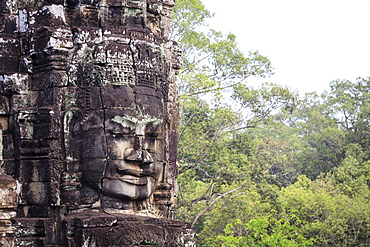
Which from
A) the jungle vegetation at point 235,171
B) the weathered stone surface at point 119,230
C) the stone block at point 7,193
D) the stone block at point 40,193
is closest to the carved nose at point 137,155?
the weathered stone surface at point 119,230

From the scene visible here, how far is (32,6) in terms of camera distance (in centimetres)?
998

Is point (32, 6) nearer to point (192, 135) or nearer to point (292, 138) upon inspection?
point (192, 135)

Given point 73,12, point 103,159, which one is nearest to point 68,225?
point 103,159

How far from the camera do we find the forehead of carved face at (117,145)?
9.52m

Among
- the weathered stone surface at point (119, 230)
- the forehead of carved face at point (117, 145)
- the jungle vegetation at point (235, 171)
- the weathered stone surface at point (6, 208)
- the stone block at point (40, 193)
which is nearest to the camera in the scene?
the weathered stone surface at point (6, 208)

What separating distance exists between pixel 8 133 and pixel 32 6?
5.40 feet

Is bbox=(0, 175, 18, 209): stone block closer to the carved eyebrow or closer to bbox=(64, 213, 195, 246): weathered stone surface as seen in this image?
bbox=(64, 213, 195, 246): weathered stone surface

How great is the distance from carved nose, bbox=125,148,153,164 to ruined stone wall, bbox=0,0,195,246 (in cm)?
1

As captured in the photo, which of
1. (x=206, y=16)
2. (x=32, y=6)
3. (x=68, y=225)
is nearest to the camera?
(x=68, y=225)

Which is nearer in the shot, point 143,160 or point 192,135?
point 143,160

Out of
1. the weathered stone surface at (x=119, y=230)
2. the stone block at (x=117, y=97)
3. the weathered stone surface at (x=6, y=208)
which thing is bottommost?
the weathered stone surface at (x=119, y=230)

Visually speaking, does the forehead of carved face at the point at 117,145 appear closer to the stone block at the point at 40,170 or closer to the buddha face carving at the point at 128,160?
the buddha face carving at the point at 128,160

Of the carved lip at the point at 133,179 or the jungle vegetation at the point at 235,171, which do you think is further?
the jungle vegetation at the point at 235,171

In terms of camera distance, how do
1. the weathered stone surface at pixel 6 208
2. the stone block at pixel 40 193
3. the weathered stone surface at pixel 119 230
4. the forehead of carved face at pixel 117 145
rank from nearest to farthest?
1. the weathered stone surface at pixel 6 208
2. the weathered stone surface at pixel 119 230
3. the stone block at pixel 40 193
4. the forehead of carved face at pixel 117 145
